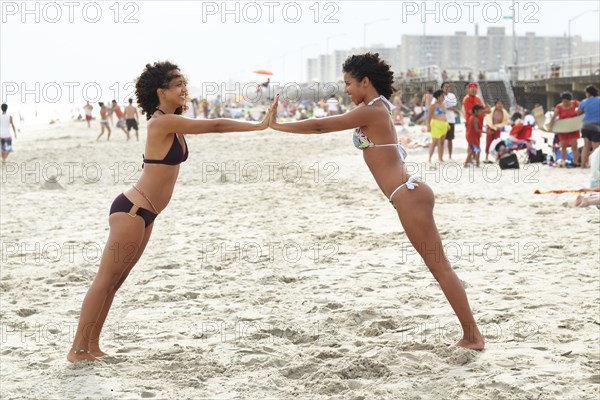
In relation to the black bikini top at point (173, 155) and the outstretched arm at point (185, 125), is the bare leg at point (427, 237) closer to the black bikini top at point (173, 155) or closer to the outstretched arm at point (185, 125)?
the outstretched arm at point (185, 125)

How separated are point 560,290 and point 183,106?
11.0 ft

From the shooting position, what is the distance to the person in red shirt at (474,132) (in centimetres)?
1481

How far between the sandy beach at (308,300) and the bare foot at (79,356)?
2.2 inches

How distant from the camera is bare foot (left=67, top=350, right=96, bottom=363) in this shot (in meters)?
4.53

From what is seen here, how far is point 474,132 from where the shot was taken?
14.8 metres

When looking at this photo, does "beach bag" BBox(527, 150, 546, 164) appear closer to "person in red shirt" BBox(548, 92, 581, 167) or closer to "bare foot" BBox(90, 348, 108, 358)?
"person in red shirt" BBox(548, 92, 581, 167)

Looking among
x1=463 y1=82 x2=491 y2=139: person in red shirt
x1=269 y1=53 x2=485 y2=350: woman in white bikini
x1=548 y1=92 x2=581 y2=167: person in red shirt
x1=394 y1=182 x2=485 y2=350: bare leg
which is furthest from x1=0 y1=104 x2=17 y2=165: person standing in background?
x1=394 y1=182 x2=485 y2=350: bare leg

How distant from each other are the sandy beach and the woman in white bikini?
1.33 ft

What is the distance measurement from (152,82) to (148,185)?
0.62 metres

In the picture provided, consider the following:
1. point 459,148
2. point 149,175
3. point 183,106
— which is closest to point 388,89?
point 183,106

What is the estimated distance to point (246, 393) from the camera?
13.5ft

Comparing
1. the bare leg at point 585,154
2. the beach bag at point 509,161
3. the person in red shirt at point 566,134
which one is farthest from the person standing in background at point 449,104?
the bare leg at point 585,154

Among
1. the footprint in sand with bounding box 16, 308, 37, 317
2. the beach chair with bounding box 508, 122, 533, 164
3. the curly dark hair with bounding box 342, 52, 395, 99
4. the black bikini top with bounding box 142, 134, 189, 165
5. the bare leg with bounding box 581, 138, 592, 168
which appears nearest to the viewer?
the black bikini top with bounding box 142, 134, 189, 165

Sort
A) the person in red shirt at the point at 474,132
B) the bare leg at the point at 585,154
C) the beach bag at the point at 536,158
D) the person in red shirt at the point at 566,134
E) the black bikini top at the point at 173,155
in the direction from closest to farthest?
the black bikini top at the point at 173,155 < the bare leg at the point at 585,154 < the person in red shirt at the point at 566,134 < the person in red shirt at the point at 474,132 < the beach bag at the point at 536,158
